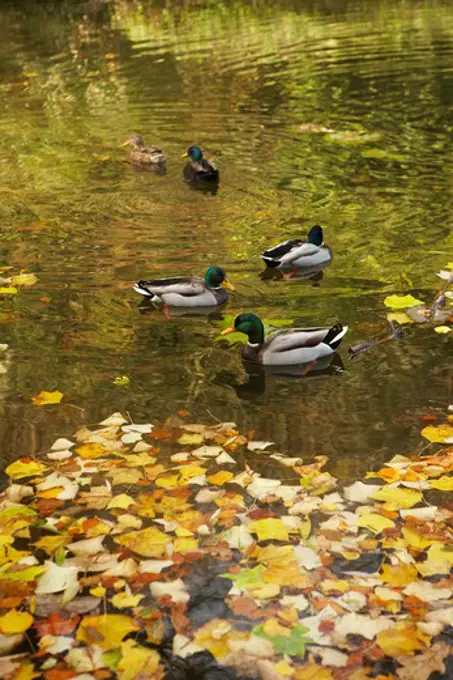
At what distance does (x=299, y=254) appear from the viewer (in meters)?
10.4

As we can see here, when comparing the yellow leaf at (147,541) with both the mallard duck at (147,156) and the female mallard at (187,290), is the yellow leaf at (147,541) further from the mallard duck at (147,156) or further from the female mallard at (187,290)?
the mallard duck at (147,156)

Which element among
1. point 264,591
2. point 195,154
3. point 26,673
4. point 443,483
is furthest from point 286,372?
point 195,154

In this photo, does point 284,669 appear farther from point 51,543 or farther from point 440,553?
point 51,543

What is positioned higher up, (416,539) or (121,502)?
(121,502)

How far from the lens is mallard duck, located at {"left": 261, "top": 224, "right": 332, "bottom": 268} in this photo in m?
10.4

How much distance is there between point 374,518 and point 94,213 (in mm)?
7064

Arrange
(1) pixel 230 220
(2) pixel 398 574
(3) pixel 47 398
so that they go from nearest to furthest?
(2) pixel 398 574
(3) pixel 47 398
(1) pixel 230 220

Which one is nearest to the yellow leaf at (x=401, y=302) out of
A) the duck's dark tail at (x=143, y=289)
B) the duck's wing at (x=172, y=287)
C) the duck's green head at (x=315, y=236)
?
the duck's green head at (x=315, y=236)

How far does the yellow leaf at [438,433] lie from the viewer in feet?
23.2

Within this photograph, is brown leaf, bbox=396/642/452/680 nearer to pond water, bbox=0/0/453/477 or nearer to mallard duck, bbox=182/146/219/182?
pond water, bbox=0/0/453/477

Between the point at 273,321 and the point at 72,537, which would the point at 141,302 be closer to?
the point at 273,321

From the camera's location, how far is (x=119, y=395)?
7.93 meters

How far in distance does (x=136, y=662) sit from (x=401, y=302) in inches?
208

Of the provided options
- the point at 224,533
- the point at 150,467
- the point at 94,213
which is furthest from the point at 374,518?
the point at 94,213
